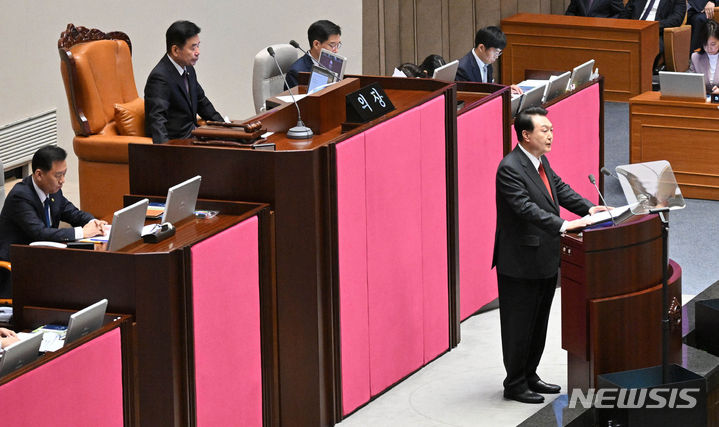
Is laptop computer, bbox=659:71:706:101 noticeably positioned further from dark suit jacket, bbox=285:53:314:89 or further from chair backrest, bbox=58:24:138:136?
chair backrest, bbox=58:24:138:136

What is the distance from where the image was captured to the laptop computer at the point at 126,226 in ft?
14.2

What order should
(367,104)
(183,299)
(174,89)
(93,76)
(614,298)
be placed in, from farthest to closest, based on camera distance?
(93,76)
(174,89)
(367,104)
(614,298)
(183,299)

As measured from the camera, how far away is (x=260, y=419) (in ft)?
16.1

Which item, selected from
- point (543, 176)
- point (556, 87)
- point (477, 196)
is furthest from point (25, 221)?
point (556, 87)

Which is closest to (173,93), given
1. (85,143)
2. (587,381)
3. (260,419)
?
(85,143)

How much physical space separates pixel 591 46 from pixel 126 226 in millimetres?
6810

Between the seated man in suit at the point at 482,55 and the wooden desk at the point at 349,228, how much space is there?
4.09ft

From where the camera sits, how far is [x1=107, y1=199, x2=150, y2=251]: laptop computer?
4324 millimetres

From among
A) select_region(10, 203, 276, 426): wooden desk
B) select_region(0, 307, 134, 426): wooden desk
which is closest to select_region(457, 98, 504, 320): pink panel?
select_region(10, 203, 276, 426): wooden desk

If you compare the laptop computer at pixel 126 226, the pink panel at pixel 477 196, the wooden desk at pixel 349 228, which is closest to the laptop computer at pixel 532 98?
the pink panel at pixel 477 196

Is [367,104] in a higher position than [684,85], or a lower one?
higher

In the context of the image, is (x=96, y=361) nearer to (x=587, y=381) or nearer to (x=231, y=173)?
(x=231, y=173)

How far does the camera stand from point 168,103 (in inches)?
263

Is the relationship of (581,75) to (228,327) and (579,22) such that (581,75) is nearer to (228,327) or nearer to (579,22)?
(579,22)
